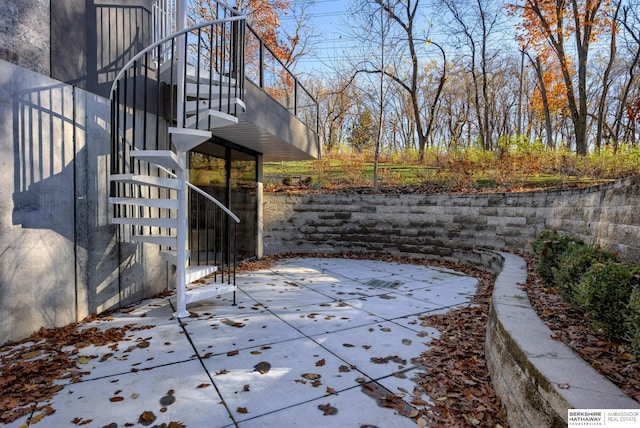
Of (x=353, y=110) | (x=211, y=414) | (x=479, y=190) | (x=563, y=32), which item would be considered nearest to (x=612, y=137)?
(x=563, y=32)

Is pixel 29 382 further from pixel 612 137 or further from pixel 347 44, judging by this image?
pixel 612 137

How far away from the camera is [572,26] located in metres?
11.4

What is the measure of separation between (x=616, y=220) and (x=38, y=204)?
5351mm

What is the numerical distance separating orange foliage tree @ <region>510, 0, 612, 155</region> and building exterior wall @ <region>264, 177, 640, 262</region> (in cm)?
618

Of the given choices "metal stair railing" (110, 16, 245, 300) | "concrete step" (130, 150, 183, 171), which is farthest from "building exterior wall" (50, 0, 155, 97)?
"concrete step" (130, 150, 183, 171)

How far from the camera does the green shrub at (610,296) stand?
2096 mm

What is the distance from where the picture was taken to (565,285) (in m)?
3.04

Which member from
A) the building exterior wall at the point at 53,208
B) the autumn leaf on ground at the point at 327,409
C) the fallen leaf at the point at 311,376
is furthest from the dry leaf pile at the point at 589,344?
the building exterior wall at the point at 53,208

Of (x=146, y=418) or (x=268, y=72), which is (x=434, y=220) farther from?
(x=268, y=72)

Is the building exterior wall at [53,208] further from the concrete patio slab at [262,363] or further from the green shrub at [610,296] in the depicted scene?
the green shrub at [610,296]

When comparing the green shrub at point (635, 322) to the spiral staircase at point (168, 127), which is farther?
the spiral staircase at point (168, 127)

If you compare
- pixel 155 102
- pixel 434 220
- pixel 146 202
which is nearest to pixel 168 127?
pixel 155 102

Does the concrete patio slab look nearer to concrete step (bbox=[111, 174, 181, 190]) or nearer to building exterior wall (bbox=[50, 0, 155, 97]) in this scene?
concrete step (bbox=[111, 174, 181, 190])

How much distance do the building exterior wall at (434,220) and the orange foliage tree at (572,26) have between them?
6183 mm
